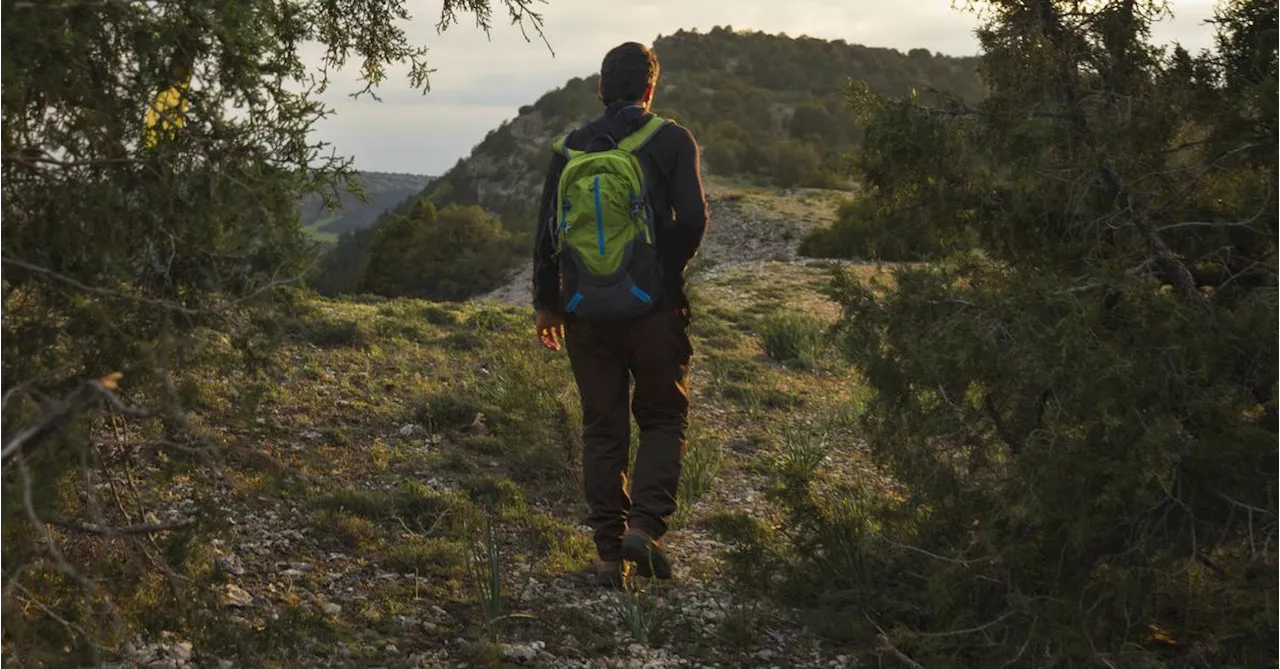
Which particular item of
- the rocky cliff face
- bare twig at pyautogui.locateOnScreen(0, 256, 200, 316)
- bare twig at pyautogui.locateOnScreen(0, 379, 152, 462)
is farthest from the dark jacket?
the rocky cliff face

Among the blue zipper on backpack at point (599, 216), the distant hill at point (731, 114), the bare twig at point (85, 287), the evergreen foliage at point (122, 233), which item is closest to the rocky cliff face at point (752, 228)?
the distant hill at point (731, 114)

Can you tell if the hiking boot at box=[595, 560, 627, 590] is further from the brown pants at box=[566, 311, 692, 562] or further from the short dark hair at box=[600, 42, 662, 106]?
the short dark hair at box=[600, 42, 662, 106]

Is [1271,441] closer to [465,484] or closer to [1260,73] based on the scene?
[1260,73]

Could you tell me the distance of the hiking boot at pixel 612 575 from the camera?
4.36 meters

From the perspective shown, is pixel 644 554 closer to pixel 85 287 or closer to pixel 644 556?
pixel 644 556

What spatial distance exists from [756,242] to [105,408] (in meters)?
19.2

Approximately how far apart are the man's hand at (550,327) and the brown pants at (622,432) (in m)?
0.12

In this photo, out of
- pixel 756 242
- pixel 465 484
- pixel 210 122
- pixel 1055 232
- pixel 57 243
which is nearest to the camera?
pixel 57 243

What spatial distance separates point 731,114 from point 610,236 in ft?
130

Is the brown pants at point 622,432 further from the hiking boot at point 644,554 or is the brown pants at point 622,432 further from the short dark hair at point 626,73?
the short dark hair at point 626,73

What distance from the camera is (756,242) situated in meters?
21.5

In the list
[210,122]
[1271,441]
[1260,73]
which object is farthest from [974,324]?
[210,122]

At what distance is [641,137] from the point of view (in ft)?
13.8

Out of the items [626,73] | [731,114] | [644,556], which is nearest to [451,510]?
[644,556]
